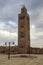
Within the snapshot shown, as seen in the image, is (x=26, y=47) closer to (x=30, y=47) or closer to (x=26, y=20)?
(x=30, y=47)

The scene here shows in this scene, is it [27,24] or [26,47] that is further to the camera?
[27,24]

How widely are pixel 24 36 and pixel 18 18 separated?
792 cm

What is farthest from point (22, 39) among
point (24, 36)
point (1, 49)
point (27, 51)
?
point (1, 49)

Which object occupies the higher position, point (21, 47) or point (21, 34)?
point (21, 34)

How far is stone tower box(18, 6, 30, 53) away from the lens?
6195 cm

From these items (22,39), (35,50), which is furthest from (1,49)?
(35,50)

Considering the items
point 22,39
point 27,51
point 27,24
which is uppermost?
point 27,24

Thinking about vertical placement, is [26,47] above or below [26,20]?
below

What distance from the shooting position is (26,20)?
6391 centimetres

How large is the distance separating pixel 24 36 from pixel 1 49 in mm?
10588

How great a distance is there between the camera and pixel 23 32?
6388 cm

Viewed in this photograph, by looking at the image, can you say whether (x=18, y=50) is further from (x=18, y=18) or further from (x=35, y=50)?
(x=18, y=18)

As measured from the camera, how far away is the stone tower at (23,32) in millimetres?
61950

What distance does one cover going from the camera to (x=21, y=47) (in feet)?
204
